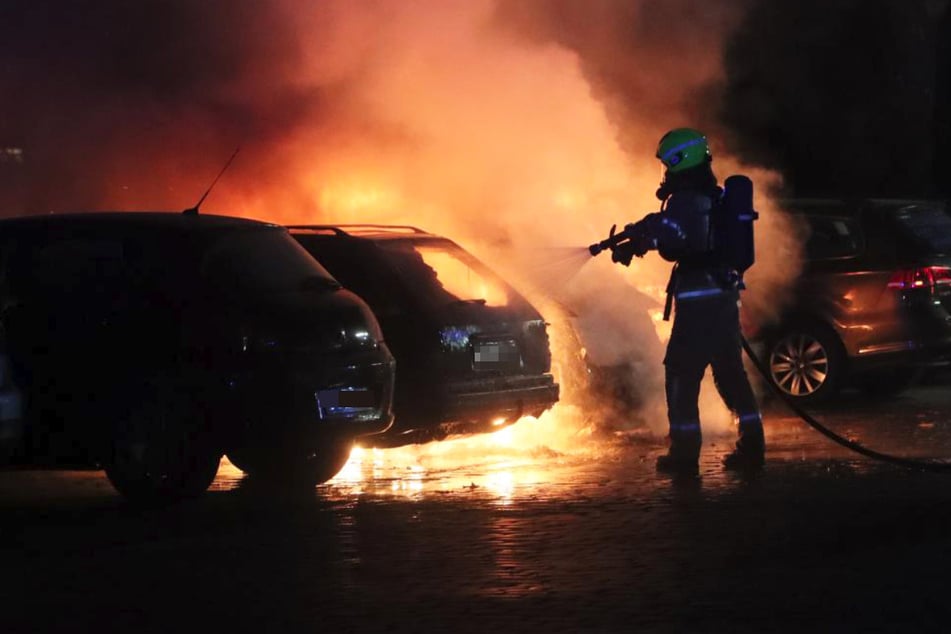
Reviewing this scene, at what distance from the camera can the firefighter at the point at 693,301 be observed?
11703mm

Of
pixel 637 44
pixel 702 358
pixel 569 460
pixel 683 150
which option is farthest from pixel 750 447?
pixel 637 44

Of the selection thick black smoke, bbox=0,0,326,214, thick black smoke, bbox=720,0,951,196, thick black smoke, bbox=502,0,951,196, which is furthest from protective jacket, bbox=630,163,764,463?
thick black smoke, bbox=720,0,951,196

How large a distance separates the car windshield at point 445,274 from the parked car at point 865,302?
5.11 m

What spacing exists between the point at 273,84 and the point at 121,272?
708cm

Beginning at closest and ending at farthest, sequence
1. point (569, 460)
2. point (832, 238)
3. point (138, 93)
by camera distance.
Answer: point (569, 460) → point (832, 238) → point (138, 93)

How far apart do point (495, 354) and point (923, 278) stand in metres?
5.62

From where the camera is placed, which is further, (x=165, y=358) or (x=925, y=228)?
(x=925, y=228)

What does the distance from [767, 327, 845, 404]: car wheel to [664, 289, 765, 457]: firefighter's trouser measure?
15.5 feet

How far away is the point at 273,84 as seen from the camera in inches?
688

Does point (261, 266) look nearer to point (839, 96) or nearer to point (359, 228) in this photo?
point (359, 228)

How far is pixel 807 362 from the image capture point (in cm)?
1667

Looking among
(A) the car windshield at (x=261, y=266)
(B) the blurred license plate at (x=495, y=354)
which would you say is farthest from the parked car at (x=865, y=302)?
(A) the car windshield at (x=261, y=266)

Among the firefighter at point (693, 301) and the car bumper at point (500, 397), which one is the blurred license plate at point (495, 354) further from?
the firefighter at point (693, 301)

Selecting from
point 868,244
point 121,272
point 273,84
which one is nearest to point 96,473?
point 121,272
